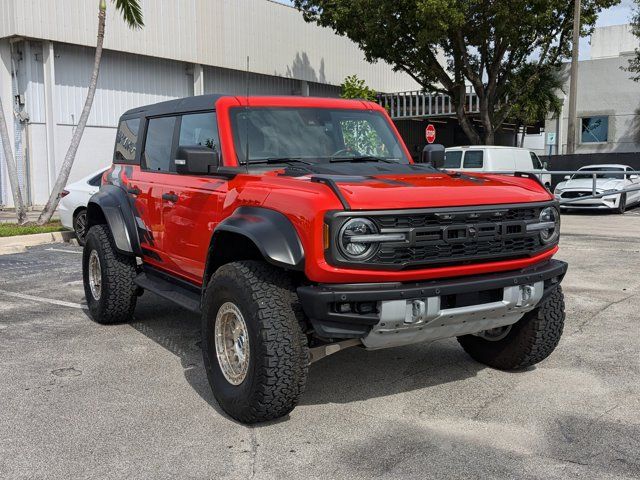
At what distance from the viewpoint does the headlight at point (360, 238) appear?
3.66 meters

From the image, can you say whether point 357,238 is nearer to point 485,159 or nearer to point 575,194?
point 575,194

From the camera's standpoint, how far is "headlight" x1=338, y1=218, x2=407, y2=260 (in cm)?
366

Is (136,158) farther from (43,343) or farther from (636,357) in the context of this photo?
(636,357)

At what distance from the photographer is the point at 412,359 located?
17.6ft

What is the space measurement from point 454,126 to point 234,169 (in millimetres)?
40047

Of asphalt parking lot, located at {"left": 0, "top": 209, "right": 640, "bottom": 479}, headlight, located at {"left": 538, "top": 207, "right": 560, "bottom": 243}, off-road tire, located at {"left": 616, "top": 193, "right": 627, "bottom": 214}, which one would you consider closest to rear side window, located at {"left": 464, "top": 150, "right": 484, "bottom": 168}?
off-road tire, located at {"left": 616, "top": 193, "right": 627, "bottom": 214}

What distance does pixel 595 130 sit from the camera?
31.1 meters

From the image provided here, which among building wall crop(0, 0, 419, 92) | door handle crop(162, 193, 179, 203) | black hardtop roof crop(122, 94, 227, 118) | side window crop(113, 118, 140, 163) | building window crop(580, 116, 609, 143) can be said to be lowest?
door handle crop(162, 193, 179, 203)

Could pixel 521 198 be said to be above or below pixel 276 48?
below

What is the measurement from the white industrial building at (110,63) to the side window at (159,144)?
51.2 ft

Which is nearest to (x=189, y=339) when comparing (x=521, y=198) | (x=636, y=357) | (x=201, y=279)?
(x=201, y=279)

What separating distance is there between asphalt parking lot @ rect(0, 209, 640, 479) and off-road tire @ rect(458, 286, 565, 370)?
5.5 inches

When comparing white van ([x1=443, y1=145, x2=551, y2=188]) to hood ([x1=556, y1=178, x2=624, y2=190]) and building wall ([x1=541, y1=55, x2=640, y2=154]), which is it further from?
building wall ([x1=541, y1=55, x2=640, y2=154])

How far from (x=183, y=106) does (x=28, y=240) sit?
8223 millimetres
